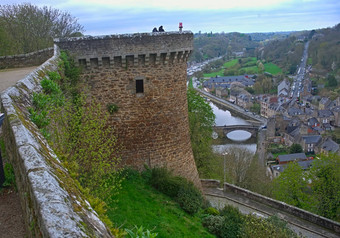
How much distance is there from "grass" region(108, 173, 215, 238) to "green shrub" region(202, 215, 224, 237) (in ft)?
0.88

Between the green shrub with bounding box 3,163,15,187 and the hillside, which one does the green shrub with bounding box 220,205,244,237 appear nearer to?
the green shrub with bounding box 3,163,15,187

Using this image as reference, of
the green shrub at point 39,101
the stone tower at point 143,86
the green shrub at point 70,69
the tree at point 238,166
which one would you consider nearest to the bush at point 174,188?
the stone tower at point 143,86

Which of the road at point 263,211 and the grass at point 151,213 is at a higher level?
the grass at point 151,213

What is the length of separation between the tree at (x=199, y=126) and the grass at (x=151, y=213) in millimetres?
12524

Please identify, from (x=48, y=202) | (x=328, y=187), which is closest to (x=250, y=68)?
(x=328, y=187)

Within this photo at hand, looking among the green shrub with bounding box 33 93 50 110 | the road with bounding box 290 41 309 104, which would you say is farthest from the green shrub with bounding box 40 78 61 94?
the road with bounding box 290 41 309 104

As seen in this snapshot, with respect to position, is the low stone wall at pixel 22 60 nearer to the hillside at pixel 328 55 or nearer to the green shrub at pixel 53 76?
the green shrub at pixel 53 76

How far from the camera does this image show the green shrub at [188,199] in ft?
38.0

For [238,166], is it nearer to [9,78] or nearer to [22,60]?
[22,60]

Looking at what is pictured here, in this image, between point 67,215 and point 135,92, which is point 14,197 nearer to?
point 67,215

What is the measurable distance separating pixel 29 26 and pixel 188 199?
17.9 m

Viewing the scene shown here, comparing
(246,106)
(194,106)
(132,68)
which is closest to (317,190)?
(194,106)

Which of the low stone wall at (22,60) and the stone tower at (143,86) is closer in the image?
the stone tower at (143,86)

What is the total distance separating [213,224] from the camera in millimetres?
11656
